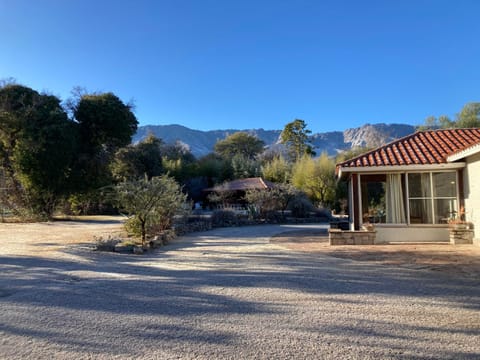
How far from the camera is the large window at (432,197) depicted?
35.4ft

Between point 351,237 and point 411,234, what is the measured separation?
2.04 metres

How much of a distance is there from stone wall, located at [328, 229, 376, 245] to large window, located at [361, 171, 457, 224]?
106cm

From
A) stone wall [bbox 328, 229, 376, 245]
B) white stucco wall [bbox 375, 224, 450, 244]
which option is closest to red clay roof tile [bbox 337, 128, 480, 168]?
white stucco wall [bbox 375, 224, 450, 244]

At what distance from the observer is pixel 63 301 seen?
15.9 feet

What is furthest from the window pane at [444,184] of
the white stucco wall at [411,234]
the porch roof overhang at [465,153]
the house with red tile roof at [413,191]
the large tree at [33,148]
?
the large tree at [33,148]

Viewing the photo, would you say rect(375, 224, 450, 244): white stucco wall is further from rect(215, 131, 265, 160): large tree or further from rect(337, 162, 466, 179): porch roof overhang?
rect(215, 131, 265, 160): large tree

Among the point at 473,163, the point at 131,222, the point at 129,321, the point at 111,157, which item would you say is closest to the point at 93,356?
the point at 129,321

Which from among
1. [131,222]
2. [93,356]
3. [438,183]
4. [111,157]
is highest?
[111,157]

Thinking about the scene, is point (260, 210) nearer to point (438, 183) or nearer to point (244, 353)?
point (438, 183)

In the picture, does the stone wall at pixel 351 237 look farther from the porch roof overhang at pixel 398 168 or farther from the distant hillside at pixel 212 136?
the distant hillside at pixel 212 136

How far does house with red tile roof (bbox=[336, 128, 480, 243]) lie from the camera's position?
10.5 metres

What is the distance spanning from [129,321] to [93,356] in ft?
2.86

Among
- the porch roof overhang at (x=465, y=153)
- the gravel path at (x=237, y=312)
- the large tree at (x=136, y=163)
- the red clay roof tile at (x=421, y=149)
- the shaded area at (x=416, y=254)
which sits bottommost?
Result: the gravel path at (x=237, y=312)

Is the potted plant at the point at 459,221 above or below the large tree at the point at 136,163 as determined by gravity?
below
